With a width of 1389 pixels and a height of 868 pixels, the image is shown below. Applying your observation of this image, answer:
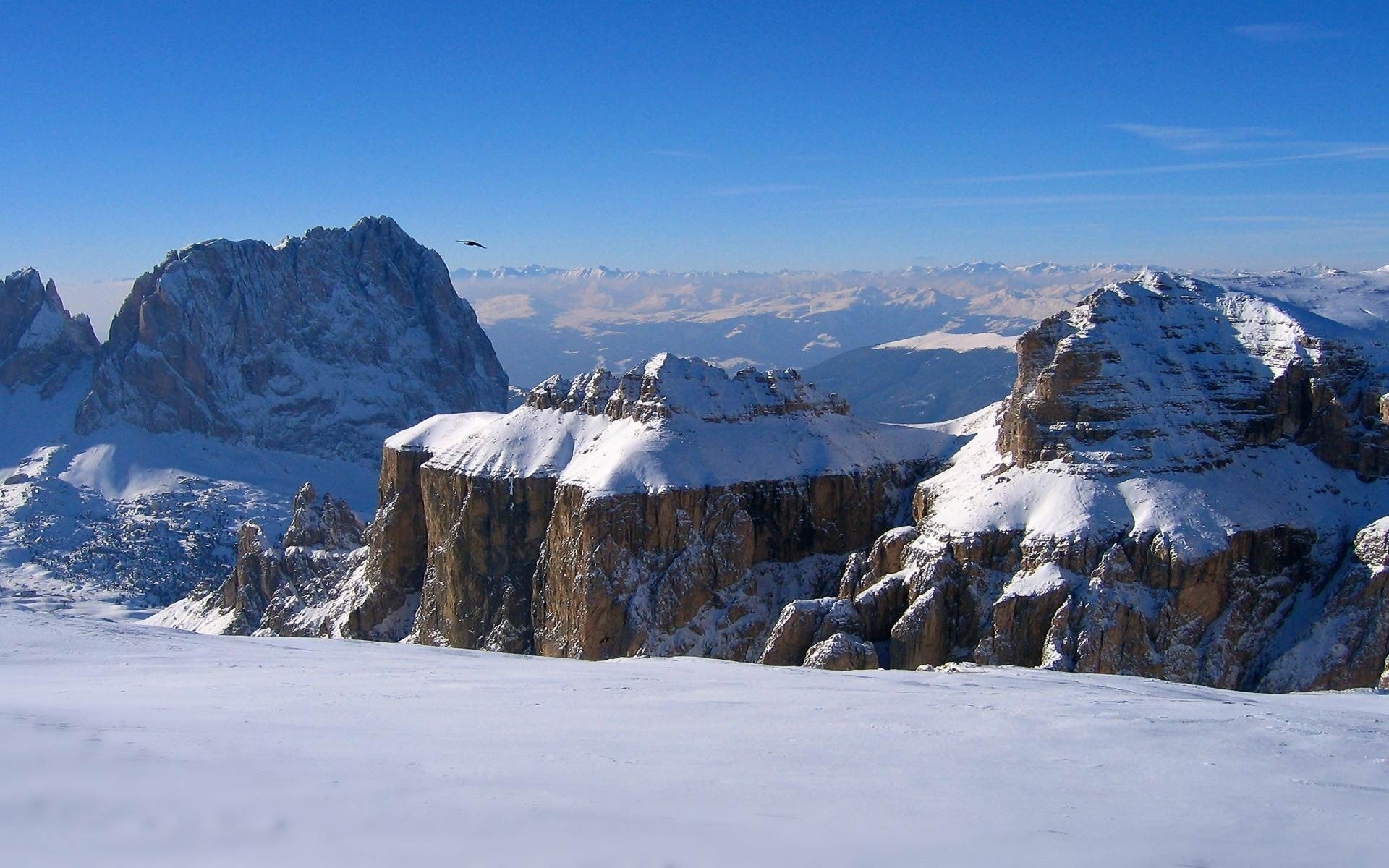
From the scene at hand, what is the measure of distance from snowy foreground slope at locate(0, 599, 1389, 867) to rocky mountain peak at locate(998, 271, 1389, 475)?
30.2 meters

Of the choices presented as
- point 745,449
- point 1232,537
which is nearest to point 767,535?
point 745,449

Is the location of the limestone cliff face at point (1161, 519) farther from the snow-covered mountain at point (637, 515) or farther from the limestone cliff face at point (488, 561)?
the limestone cliff face at point (488, 561)

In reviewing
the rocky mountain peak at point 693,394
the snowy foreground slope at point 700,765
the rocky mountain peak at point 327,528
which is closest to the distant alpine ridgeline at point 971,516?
the rocky mountain peak at point 693,394

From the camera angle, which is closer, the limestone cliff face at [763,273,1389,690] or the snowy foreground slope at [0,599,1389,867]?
the snowy foreground slope at [0,599,1389,867]

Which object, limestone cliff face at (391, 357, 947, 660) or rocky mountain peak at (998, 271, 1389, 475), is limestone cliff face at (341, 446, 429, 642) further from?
rocky mountain peak at (998, 271, 1389, 475)

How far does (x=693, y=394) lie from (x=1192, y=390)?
37.1 metres

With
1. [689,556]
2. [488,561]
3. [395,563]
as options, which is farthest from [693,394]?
[395,563]

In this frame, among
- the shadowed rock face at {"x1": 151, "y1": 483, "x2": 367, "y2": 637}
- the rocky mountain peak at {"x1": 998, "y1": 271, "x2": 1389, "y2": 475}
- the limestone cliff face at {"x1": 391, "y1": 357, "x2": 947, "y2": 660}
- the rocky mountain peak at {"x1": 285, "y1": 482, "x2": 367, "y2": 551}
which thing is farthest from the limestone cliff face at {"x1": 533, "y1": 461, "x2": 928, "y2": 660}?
the rocky mountain peak at {"x1": 285, "y1": 482, "x2": 367, "y2": 551}

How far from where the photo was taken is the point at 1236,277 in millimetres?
92188

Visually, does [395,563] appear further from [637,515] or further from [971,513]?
[971,513]

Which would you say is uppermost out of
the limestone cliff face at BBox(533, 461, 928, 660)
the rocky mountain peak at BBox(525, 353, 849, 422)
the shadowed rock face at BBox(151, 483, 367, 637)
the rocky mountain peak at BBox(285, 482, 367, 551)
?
the rocky mountain peak at BBox(525, 353, 849, 422)

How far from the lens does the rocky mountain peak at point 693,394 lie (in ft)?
289

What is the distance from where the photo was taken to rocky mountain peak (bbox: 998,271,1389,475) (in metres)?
69.8

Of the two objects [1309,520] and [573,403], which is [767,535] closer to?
[573,403]
